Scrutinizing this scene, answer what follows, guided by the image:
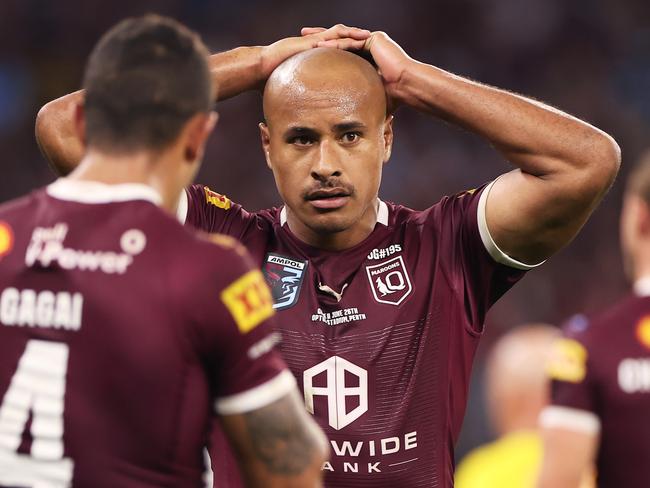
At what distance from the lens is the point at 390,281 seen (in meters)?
4.28

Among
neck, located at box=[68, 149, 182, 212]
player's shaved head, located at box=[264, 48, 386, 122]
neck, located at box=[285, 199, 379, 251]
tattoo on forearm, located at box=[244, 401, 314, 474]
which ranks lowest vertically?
tattoo on forearm, located at box=[244, 401, 314, 474]

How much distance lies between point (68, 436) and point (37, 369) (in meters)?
0.18

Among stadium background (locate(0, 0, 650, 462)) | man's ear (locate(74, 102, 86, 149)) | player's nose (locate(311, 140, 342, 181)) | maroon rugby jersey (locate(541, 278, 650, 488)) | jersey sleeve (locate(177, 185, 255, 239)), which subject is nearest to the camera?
man's ear (locate(74, 102, 86, 149))

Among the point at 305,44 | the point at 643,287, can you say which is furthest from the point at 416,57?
the point at 643,287

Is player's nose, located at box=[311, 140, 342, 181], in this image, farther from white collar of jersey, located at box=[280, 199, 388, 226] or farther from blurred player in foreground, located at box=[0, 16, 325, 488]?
blurred player in foreground, located at box=[0, 16, 325, 488]

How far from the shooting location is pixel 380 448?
4039mm

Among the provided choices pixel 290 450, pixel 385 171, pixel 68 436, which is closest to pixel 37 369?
pixel 68 436

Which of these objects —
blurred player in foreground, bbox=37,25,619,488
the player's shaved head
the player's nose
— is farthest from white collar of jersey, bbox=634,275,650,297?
the player's shaved head

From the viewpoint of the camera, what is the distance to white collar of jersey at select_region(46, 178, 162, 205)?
9.25 feet

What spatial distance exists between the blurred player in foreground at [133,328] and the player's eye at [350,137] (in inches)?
57.2

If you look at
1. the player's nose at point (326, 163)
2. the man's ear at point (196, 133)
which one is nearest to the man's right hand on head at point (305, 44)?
the player's nose at point (326, 163)

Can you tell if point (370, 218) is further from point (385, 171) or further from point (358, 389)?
point (385, 171)

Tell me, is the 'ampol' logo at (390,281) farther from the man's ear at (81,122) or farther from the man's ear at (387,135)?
the man's ear at (81,122)

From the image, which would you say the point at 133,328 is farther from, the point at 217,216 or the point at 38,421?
the point at 217,216
